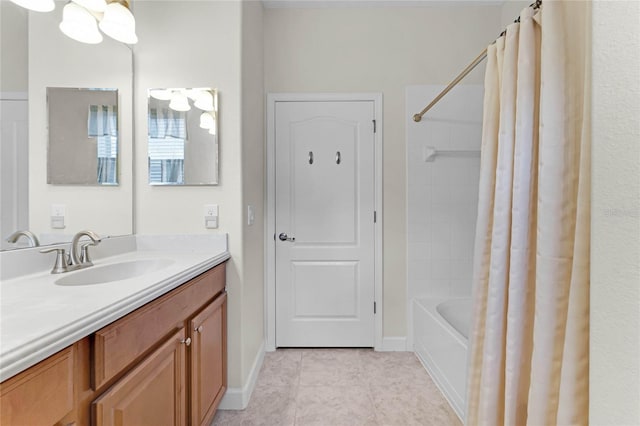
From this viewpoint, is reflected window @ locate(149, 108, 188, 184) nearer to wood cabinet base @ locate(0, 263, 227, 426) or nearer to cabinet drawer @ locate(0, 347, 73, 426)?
wood cabinet base @ locate(0, 263, 227, 426)

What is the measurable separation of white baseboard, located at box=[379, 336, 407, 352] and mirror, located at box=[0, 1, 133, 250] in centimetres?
197

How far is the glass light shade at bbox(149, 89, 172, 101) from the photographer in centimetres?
169

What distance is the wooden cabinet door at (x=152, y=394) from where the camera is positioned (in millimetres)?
782

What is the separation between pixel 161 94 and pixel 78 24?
0.44 meters

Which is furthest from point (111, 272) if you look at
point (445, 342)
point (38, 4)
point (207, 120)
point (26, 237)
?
point (445, 342)

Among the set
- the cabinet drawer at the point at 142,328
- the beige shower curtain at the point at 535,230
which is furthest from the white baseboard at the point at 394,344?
the cabinet drawer at the point at 142,328

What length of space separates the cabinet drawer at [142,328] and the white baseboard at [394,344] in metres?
1.54

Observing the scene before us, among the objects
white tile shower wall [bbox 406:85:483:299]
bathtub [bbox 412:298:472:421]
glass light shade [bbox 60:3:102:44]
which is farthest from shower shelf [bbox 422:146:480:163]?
glass light shade [bbox 60:3:102:44]

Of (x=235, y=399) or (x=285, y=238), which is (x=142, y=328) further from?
(x=285, y=238)

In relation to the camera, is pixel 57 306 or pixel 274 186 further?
pixel 274 186

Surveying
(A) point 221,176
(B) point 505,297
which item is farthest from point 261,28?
(B) point 505,297

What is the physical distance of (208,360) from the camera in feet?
4.65

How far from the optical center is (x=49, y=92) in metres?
1.25

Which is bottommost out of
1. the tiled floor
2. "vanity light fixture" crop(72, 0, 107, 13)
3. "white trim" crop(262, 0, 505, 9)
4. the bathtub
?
the tiled floor
